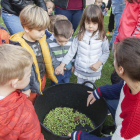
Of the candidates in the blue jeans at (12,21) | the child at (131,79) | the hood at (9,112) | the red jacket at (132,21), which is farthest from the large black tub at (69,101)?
the blue jeans at (12,21)

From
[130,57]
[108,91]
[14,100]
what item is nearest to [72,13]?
[108,91]

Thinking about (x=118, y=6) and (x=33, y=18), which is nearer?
(x=33, y=18)

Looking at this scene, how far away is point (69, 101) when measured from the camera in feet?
6.72

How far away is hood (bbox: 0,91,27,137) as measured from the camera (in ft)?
2.78

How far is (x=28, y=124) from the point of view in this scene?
3.14ft

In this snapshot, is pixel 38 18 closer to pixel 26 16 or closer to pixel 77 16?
pixel 26 16

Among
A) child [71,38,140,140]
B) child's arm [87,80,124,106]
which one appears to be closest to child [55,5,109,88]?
child's arm [87,80,124,106]

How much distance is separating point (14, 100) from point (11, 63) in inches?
10.0

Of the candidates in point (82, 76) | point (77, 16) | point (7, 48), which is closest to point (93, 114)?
point (82, 76)

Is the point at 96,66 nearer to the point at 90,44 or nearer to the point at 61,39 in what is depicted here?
the point at 90,44

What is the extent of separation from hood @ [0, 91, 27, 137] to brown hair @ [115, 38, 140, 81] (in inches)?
30.1

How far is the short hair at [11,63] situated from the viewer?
2.79 ft

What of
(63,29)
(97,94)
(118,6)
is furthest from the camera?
(118,6)

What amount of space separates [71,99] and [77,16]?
1645 mm
